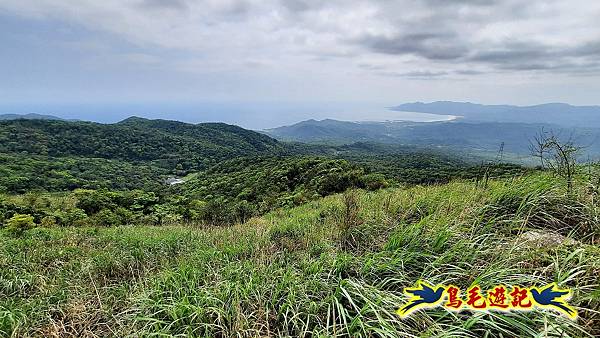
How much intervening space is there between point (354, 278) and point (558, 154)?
309cm

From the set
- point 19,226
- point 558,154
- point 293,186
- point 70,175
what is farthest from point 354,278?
point 70,175

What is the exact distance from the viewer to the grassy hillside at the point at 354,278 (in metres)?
2.16

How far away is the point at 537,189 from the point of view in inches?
146

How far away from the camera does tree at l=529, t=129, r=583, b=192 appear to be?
3654 mm

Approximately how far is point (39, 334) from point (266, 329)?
77.4 inches

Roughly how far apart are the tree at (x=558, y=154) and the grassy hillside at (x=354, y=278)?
15 centimetres

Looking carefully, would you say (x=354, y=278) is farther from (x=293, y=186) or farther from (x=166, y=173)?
(x=166, y=173)

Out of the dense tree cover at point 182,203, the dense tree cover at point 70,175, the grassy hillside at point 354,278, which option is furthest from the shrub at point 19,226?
the dense tree cover at point 70,175

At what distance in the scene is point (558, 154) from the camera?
12.4 ft

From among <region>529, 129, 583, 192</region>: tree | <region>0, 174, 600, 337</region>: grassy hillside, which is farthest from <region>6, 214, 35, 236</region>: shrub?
<region>529, 129, 583, 192</region>: tree

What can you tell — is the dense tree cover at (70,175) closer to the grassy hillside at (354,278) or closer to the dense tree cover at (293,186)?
the dense tree cover at (293,186)

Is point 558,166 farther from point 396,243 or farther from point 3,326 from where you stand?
point 3,326

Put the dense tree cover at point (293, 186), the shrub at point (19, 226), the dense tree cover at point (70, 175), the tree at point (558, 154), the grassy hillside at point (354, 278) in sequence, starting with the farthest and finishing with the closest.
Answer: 1. the dense tree cover at point (70, 175)
2. the dense tree cover at point (293, 186)
3. the shrub at point (19, 226)
4. the tree at point (558, 154)
5. the grassy hillside at point (354, 278)

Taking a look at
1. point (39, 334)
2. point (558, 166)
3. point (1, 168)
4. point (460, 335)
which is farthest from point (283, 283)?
point (1, 168)
